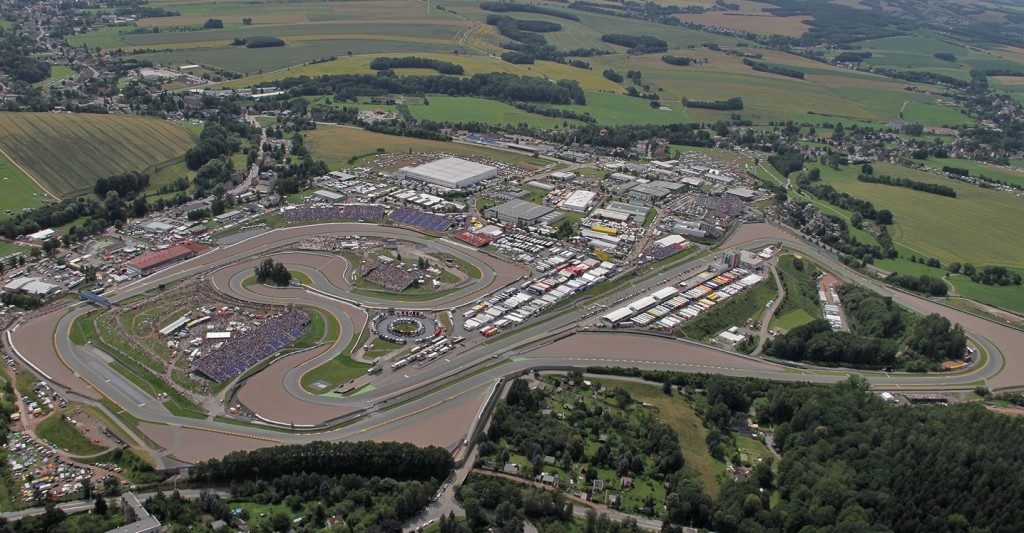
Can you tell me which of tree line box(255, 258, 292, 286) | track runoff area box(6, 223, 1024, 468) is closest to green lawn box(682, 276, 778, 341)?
track runoff area box(6, 223, 1024, 468)

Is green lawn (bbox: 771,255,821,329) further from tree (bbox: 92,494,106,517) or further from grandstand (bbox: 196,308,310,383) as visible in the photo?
tree (bbox: 92,494,106,517)

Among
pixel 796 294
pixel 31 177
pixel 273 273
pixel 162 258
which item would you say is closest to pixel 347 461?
pixel 273 273

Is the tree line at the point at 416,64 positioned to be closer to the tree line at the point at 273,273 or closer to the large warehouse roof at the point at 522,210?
the large warehouse roof at the point at 522,210

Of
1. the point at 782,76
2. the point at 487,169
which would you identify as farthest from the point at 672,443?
the point at 782,76

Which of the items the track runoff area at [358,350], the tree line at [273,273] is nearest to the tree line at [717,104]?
the track runoff area at [358,350]

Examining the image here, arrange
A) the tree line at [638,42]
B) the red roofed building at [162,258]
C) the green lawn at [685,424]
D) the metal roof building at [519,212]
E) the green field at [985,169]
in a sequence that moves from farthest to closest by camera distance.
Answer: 1. the tree line at [638,42]
2. the green field at [985,169]
3. the metal roof building at [519,212]
4. the red roofed building at [162,258]
5. the green lawn at [685,424]

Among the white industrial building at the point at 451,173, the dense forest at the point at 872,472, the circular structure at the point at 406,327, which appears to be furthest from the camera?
the white industrial building at the point at 451,173

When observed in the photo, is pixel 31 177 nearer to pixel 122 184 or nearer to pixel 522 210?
pixel 122 184
